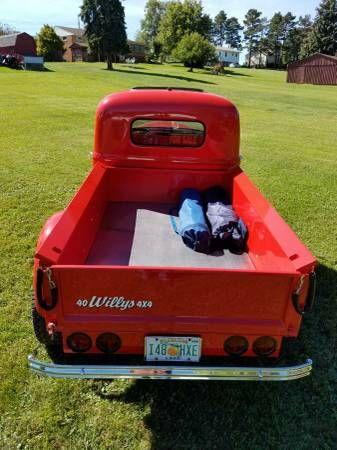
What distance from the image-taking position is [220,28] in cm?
12250

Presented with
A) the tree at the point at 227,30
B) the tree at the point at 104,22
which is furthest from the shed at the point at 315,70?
the tree at the point at 227,30

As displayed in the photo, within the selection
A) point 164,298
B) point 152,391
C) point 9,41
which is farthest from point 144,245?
point 9,41

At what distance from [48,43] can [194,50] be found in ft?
64.7

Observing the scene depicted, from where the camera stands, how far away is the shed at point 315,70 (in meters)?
44.0

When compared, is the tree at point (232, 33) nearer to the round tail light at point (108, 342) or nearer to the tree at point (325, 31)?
the tree at point (325, 31)

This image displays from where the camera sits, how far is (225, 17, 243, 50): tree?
119262mm

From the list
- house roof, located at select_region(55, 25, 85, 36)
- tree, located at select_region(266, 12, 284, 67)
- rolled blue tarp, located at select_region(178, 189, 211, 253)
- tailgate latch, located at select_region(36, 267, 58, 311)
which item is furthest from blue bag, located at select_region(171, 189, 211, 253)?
tree, located at select_region(266, 12, 284, 67)

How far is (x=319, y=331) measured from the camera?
3859 mm

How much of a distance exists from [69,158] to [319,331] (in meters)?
6.79

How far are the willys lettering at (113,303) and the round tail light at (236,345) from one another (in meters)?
0.58

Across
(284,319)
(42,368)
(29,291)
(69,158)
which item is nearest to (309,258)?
(284,319)

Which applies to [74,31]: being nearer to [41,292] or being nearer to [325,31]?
[325,31]

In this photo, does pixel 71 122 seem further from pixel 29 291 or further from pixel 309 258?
pixel 309 258

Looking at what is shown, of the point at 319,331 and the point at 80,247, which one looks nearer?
the point at 80,247
